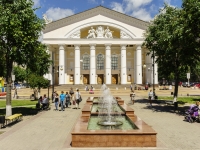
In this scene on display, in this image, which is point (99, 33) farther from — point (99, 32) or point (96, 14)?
point (96, 14)

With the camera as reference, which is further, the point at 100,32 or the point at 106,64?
the point at 100,32

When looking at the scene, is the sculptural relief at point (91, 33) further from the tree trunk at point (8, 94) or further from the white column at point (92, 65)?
the tree trunk at point (8, 94)

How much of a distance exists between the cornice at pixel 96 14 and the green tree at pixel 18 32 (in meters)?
33.9

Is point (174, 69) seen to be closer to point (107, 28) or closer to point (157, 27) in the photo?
point (157, 27)

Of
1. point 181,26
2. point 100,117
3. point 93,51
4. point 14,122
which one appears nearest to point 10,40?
point 14,122

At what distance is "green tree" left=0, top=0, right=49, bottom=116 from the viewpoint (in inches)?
574

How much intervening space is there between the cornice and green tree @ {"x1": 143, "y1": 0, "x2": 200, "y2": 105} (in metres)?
25.1

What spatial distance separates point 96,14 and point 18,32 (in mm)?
37013

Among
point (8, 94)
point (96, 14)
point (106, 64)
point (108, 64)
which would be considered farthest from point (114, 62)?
point (8, 94)

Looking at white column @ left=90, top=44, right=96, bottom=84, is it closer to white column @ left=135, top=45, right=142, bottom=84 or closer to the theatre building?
the theatre building

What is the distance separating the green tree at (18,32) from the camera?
47.8 feet

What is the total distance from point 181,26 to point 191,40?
46.3 inches

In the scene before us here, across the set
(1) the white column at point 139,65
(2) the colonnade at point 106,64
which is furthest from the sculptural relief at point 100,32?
(1) the white column at point 139,65

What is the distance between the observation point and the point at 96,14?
49.8 m
